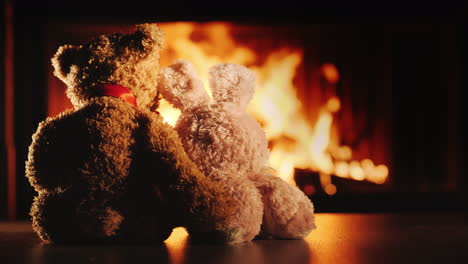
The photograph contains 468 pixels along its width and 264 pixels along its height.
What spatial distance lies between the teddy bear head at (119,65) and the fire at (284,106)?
935 mm

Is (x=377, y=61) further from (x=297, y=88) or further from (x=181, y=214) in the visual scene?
(x=181, y=214)

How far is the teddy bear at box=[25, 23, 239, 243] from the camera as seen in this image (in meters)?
1.14

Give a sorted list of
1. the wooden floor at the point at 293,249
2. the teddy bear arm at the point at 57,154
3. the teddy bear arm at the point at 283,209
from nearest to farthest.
→ the wooden floor at the point at 293,249
the teddy bear arm at the point at 57,154
the teddy bear arm at the point at 283,209

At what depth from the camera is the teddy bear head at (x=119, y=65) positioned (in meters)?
1.25

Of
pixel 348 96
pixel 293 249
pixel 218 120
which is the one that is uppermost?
pixel 348 96

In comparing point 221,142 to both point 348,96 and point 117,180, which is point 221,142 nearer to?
point 117,180

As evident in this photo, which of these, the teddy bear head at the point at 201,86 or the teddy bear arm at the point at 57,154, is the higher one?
the teddy bear head at the point at 201,86

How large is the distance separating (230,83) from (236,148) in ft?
0.53

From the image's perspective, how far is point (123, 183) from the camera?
3.88ft

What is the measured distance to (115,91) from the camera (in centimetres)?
125

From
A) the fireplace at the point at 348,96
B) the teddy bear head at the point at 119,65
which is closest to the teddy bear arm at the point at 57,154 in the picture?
the teddy bear head at the point at 119,65

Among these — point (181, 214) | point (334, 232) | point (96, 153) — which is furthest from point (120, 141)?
point (334, 232)

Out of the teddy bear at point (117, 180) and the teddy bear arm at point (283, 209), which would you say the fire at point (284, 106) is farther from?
the teddy bear at point (117, 180)

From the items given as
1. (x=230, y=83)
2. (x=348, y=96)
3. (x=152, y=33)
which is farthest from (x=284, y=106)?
(x=152, y=33)
